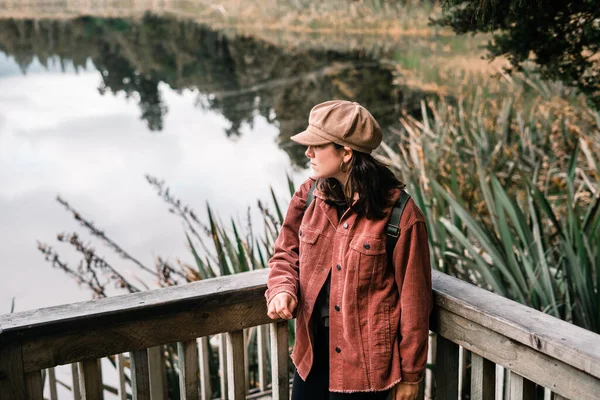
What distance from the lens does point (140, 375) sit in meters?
1.73

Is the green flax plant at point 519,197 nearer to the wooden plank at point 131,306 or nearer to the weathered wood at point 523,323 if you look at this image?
the weathered wood at point 523,323

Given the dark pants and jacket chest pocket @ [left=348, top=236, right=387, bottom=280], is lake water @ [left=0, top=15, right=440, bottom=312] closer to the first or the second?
the dark pants

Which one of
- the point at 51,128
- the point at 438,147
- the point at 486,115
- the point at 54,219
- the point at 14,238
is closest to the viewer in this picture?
the point at 438,147

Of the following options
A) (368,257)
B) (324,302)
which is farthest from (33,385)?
(368,257)

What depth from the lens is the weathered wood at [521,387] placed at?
1552mm

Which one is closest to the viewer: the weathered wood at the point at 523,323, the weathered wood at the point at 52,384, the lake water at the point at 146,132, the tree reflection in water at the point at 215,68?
the weathered wood at the point at 523,323

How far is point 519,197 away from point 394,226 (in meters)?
3.39

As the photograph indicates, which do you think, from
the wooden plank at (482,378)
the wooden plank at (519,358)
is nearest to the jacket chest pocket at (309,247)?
Answer: the wooden plank at (519,358)

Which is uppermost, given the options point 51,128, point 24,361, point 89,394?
point 24,361

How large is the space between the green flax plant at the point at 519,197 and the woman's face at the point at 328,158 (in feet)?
2.73

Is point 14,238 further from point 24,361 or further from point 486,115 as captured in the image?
point 24,361

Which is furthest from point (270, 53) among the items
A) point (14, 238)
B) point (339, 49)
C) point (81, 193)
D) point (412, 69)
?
point (14, 238)

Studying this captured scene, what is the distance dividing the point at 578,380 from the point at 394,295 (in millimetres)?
440

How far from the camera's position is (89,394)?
166 centimetres
